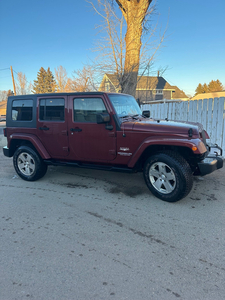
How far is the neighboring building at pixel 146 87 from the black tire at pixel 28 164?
4362 millimetres

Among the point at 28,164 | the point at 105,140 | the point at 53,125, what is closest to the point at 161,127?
the point at 105,140

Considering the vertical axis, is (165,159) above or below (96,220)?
above

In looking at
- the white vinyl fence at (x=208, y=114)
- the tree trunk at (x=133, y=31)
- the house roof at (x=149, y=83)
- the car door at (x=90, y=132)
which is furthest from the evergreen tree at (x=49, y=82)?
the car door at (x=90, y=132)

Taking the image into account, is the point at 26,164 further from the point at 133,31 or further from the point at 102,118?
the point at 133,31

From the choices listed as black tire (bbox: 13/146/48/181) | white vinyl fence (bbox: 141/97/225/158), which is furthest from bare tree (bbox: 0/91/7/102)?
black tire (bbox: 13/146/48/181)

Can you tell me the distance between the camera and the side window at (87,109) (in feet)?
13.9

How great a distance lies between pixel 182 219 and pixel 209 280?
116 centimetres

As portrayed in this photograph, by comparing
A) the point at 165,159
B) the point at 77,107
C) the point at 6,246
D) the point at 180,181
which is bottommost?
the point at 6,246

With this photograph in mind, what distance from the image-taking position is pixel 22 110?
16.6ft

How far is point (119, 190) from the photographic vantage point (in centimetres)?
438

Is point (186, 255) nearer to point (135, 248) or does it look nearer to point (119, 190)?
point (135, 248)

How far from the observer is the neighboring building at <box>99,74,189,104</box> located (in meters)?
12.0

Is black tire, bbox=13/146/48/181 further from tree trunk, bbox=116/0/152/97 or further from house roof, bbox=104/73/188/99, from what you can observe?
house roof, bbox=104/73/188/99

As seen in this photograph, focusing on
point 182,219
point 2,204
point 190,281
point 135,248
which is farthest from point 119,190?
point 190,281
